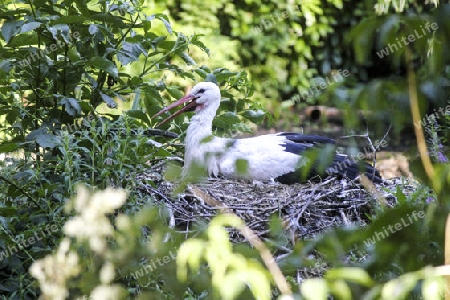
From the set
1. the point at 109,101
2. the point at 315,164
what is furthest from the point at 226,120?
the point at 109,101

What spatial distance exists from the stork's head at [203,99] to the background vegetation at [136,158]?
9cm

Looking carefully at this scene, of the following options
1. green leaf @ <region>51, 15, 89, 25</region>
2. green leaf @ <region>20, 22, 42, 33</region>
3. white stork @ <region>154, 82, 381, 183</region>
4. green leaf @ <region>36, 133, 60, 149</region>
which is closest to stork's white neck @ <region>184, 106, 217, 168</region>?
white stork @ <region>154, 82, 381, 183</region>

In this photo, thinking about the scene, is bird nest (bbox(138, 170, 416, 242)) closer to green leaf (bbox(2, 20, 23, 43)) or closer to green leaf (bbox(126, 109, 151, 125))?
green leaf (bbox(126, 109, 151, 125))

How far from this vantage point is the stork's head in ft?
16.0

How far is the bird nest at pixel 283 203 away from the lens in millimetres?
3787

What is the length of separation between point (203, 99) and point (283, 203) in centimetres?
117

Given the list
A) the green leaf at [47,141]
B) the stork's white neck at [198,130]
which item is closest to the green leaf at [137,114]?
the stork's white neck at [198,130]

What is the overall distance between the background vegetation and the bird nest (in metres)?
0.29

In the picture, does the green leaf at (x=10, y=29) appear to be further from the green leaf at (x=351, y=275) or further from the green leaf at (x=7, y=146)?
the green leaf at (x=351, y=275)

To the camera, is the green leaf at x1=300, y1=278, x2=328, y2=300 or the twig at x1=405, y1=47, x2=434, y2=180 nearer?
the green leaf at x1=300, y1=278, x2=328, y2=300

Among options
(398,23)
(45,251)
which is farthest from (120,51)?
(398,23)

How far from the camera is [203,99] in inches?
195

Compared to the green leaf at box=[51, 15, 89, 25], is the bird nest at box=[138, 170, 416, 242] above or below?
below

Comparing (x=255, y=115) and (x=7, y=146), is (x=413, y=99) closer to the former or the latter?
(x=7, y=146)
